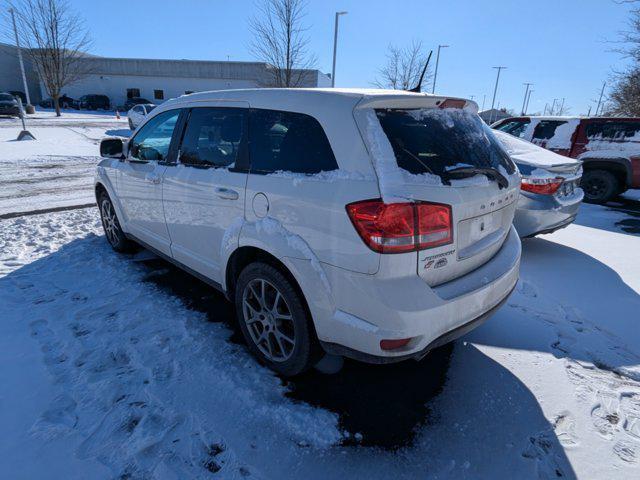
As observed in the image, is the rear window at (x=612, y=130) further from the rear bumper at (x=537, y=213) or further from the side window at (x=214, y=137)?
the side window at (x=214, y=137)

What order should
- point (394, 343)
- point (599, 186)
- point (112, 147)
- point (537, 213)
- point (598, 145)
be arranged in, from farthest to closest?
point (599, 186), point (598, 145), point (537, 213), point (112, 147), point (394, 343)

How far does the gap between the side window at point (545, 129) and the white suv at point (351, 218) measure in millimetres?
7637

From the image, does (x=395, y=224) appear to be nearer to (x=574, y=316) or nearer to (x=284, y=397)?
(x=284, y=397)

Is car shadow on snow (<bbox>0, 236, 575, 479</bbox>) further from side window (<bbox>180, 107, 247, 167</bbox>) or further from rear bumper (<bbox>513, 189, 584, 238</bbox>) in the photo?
rear bumper (<bbox>513, 189, 584, 238</bbox>)

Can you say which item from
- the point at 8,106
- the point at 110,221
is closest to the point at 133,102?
the point at 8,106

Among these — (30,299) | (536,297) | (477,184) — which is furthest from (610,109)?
(30,299)

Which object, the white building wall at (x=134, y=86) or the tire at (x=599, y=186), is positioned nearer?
the tire at (x=599, y=186)

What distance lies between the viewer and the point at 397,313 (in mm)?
1960

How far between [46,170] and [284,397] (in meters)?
11.0

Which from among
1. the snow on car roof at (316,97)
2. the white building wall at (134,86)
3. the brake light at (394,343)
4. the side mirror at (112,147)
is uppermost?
the white building wall at (134,86)

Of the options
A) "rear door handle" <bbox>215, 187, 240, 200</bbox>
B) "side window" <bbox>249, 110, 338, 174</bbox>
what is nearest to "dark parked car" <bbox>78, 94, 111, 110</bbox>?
"rear door handle" <bbox>215, 187, 240, 200</bbox>

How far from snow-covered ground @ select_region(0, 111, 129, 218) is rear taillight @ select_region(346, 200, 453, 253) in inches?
261

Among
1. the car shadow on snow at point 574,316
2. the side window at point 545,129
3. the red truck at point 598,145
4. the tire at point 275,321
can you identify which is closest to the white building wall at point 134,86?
the side window at point 545,129

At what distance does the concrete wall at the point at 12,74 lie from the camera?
45.8 m
